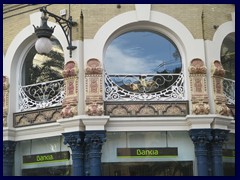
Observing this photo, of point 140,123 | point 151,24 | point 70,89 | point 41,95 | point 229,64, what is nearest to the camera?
point 140,123

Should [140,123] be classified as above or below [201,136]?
above

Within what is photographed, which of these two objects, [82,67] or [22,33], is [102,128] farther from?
[22,33]

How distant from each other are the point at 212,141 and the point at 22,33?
241 inches

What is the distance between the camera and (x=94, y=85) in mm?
11664

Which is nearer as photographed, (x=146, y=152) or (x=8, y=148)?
(x=146, y=152)

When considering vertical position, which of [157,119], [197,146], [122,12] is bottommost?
[197,146]

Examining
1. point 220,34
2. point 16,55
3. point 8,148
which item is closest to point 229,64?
point 220,34

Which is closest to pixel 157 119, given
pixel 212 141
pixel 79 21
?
pixel 212 141

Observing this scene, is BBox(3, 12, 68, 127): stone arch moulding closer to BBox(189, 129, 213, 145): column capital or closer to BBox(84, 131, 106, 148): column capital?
BBox(84, 131, 106, 148): column capital

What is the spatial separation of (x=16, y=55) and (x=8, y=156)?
293cm

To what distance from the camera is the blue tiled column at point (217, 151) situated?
37.7 ft

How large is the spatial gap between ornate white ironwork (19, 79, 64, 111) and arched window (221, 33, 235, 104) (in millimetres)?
4670

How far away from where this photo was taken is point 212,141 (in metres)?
11.7

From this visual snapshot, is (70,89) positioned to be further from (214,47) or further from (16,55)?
(214,47)
